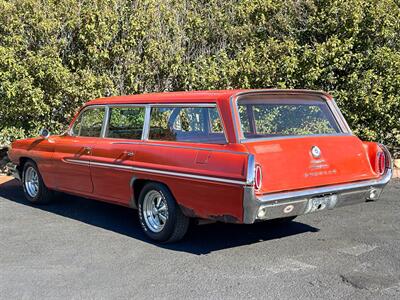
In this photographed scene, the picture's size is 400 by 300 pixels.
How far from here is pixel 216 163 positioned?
4.86m

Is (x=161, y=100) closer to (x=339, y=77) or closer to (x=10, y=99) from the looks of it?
(x=10, y=99)

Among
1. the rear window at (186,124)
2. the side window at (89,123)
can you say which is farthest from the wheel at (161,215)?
the side window at (89,123)

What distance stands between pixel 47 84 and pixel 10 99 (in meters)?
0.67

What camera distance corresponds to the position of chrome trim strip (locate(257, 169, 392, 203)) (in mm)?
4770

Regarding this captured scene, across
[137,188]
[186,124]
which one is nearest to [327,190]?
[186,124]

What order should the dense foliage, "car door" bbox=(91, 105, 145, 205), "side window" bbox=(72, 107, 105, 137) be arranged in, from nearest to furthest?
"car door" bbox=(91, 105, 145, 205) < "side window" bbox=(72, 107, 105, 137) < the dense foliage

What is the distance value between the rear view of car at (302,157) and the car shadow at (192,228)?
0.89 meters

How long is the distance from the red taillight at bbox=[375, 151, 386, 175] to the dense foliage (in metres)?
3.67

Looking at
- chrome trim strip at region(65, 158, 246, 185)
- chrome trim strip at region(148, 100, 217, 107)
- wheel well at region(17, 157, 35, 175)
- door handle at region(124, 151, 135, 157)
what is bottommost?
wheel well at region(17, 157, 35, 175)

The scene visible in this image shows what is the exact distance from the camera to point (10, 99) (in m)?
8.93

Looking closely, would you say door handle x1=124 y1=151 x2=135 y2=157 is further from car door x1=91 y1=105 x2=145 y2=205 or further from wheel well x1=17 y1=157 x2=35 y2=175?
wheel well x1=17 y1=157 x2=35 y2=175

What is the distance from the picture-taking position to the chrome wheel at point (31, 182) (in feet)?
25.1

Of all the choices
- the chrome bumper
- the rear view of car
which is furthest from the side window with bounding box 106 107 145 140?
the chrome bumper

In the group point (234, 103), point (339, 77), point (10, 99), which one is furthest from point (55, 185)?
point (339, 77)
